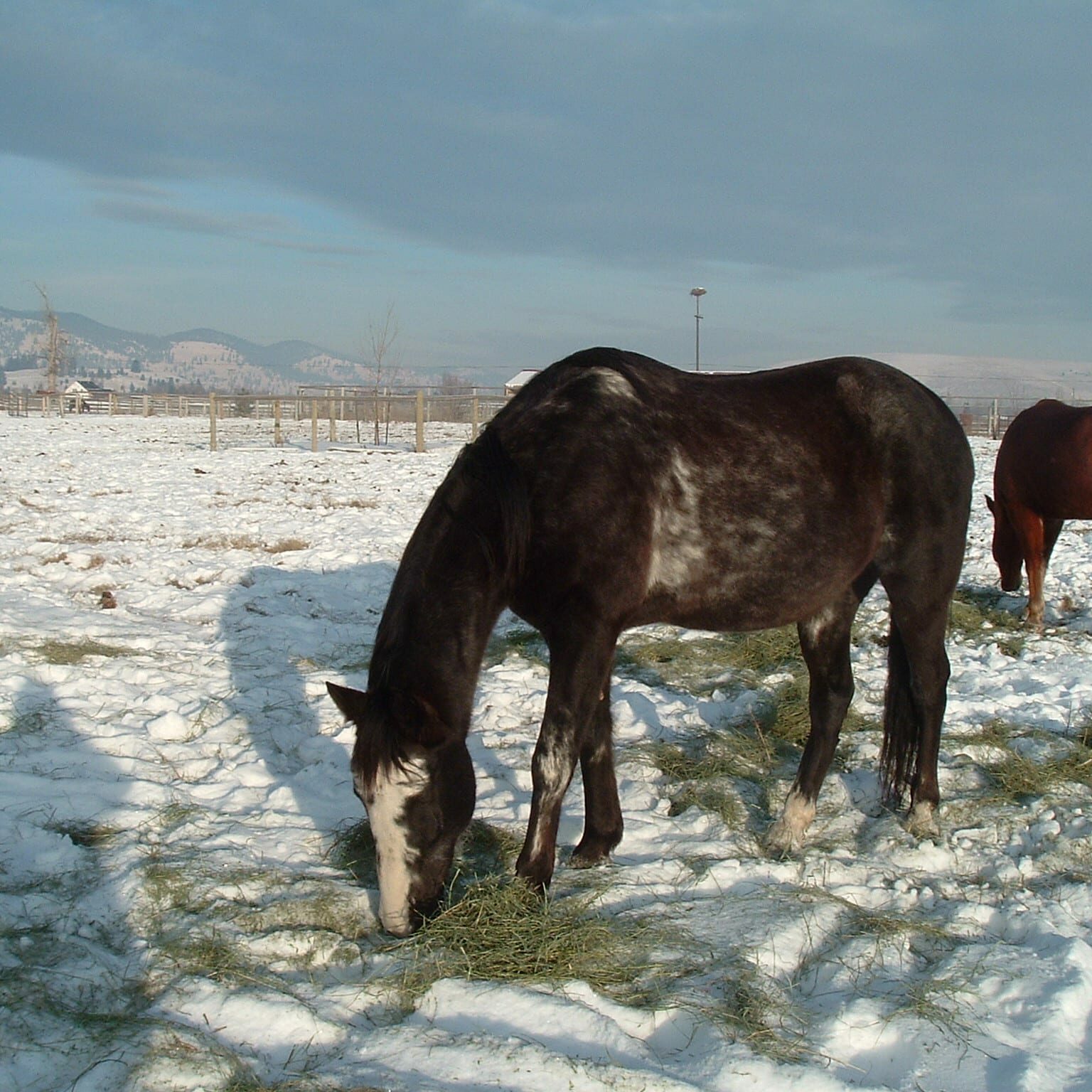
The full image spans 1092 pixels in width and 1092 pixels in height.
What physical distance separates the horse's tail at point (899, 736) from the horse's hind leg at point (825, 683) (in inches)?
7.7

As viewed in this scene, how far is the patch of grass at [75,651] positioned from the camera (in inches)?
211

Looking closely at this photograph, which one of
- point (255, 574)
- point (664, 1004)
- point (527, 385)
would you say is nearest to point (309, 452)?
point (255, 574)

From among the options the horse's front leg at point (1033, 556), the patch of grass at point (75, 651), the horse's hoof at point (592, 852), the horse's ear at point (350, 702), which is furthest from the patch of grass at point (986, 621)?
the patch of grass at point (75, 651)

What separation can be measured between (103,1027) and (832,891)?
2.36 meters

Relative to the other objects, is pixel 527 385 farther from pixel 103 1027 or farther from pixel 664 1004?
pixel 103 1027

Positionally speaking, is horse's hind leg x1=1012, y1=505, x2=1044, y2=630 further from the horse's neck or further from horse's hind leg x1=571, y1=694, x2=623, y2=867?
the horse's neck

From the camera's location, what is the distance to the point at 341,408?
1275 inches

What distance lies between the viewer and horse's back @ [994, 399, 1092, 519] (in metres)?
7.43

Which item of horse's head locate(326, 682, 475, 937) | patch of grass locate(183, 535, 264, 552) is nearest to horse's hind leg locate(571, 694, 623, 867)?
horse's head locate(326, 682, 475, 937)

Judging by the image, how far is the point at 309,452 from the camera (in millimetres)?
21609

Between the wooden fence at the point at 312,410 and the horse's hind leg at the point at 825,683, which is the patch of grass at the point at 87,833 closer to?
the horse's hind leg at the point at 825,683

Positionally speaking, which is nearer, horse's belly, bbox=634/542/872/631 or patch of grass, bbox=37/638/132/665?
horse's belly, bbox=634/542/872/631

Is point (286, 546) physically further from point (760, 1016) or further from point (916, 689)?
point (760, 1016)

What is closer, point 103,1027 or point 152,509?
point 103,1027
